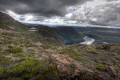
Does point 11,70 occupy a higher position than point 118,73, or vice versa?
point 11,70

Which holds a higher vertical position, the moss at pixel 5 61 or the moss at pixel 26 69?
the moss at pixel 5 61

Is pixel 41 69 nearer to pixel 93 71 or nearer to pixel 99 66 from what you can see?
pixel 93 71

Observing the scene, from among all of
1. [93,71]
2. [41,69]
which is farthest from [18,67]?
[93,71]

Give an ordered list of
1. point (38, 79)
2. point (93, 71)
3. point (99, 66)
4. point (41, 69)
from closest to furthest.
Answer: point (38, 79) < point (41, 69) < point (93, 71) < point (99, 66)

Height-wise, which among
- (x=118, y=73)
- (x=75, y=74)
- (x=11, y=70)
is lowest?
(x=118, y=73)

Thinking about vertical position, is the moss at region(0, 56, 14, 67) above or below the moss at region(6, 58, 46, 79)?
above

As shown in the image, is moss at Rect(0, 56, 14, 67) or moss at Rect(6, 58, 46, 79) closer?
moss at Rect(6, 58, 46, 79)

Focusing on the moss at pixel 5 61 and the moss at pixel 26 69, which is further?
the moss at pixel 5 61

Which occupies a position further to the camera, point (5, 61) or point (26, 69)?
point (5, 61)

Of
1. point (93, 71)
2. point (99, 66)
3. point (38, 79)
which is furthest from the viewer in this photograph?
point (99, 66)

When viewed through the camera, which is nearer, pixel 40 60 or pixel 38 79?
pixel 38 79

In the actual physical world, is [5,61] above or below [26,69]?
above
